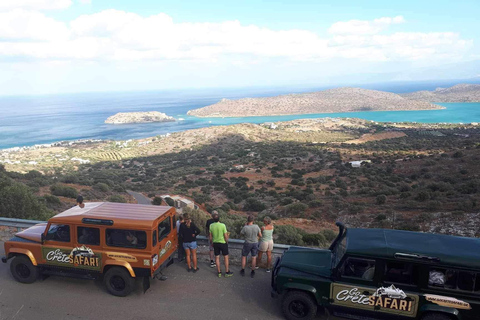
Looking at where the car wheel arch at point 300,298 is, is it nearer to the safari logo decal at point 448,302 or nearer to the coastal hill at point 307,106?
the safari logo decal at point 448,302

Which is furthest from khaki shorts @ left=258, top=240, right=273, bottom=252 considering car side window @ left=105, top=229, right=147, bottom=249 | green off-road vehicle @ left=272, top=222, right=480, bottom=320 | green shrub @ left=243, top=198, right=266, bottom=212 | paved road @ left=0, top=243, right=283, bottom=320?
green shrub @ left=243, top=198, right=266, bottom=212

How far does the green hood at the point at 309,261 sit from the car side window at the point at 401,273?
918 mm

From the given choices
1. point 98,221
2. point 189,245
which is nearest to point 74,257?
point 98,221

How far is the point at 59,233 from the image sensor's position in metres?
6.96

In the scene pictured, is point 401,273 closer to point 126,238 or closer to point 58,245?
point 126,238

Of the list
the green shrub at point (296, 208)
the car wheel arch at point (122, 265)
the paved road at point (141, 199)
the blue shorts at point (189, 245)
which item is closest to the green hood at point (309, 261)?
the blue shorts at point (189, 245)

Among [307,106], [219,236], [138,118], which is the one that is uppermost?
[307,106]

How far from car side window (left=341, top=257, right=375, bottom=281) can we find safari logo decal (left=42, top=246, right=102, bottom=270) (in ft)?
14.7

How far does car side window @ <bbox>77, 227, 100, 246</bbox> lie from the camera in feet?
22.2

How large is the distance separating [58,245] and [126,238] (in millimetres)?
1519

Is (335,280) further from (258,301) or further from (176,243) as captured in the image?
(176,243)

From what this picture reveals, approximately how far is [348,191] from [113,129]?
433 ft

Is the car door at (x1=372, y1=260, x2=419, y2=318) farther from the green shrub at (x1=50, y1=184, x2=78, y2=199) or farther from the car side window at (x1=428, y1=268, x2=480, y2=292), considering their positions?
the green shrub at (x1=50, y1=184, x2=78, y2=199)

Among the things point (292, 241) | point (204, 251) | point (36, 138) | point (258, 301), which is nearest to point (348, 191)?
point (292, 241)
